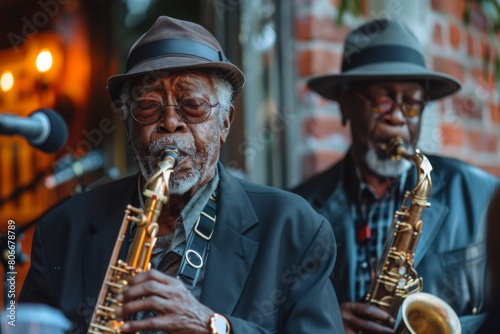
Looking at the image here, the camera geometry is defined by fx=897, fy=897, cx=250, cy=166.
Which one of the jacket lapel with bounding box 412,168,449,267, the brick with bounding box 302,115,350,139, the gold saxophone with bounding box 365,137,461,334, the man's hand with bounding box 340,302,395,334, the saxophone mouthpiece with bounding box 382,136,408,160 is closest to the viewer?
the man's hand with bounding box 340,302,395,334

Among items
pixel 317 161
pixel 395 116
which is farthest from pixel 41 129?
pixel 317 161

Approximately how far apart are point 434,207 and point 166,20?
142 cm

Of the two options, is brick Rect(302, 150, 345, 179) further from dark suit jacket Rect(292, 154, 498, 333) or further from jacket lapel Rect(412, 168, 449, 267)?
jacket lapel Rect(412, 168, 449, 267)

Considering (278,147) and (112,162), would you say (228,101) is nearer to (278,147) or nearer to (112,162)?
(278,147)

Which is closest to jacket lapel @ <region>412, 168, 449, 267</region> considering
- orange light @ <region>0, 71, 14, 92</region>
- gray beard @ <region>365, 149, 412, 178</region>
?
gray beard @ <region>365, 149, 412, 178</region>

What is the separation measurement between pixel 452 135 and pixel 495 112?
2.02 ft

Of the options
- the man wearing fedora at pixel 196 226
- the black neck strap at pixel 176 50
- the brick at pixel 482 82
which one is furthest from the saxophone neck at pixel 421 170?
the brick at pixel 482 82

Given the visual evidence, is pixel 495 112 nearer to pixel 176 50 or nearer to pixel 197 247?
pixel 176 50

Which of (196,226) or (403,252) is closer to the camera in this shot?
(196,226)

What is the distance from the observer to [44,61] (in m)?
5.22

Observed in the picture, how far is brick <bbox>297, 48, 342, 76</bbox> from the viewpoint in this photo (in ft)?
16.1

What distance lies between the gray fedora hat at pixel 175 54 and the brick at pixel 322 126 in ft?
5.98

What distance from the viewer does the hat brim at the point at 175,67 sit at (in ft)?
9.19

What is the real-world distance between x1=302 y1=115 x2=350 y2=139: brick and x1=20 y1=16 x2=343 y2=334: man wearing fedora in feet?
5.97
